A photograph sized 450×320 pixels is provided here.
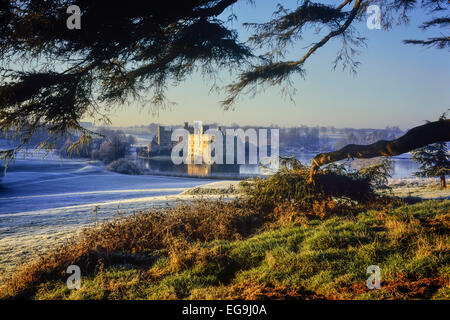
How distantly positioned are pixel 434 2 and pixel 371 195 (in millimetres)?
5407

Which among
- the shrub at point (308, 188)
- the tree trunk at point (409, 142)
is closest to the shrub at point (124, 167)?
the shrub at point (308, 188)

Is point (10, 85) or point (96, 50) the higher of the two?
point (96, 50)

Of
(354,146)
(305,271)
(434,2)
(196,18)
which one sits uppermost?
(434,2)

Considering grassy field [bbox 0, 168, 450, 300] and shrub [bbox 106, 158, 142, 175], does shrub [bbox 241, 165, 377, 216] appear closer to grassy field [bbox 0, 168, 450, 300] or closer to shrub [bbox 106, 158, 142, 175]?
grassy field [bbox 0, 168, 450, 300]

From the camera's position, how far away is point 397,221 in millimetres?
6422

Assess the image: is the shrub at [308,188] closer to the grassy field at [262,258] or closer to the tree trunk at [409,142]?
the grassy field at [262,258]

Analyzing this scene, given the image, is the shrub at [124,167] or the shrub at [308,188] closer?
the shrub at [308,188]

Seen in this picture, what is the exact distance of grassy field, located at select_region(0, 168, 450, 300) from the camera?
4.30 m

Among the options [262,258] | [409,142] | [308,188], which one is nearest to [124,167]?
[308,188]

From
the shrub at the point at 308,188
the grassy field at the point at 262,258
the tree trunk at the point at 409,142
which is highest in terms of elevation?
the tree trunk at the point at 409,142

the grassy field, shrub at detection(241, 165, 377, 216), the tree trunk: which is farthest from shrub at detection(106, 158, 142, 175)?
the tree trunk

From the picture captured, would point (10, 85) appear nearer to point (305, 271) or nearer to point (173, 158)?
point (305, 271)

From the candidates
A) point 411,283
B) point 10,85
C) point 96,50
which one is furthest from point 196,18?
point 411,283

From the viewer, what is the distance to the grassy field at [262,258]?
430 cm
